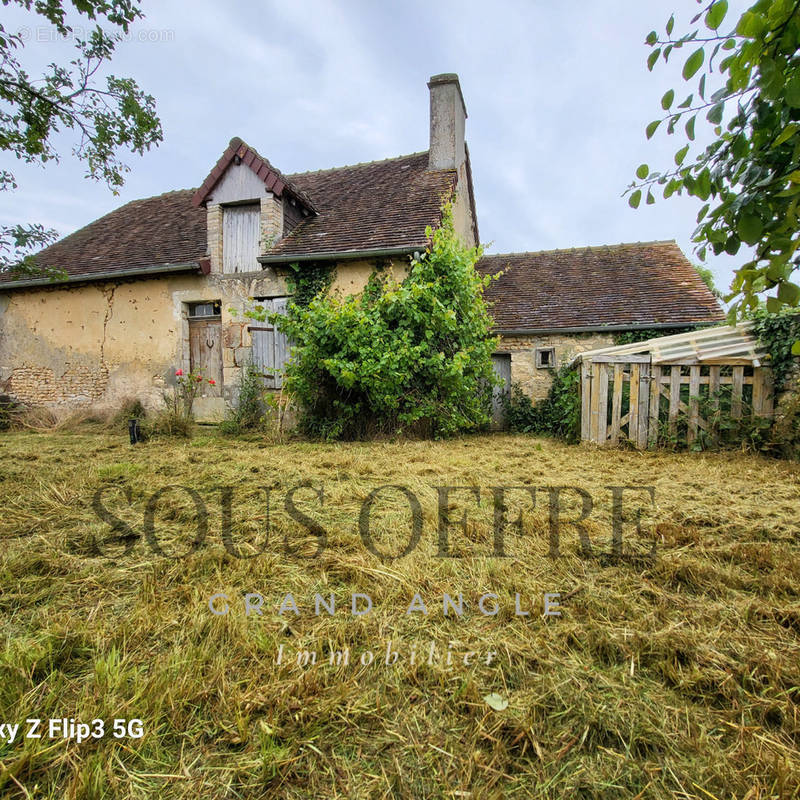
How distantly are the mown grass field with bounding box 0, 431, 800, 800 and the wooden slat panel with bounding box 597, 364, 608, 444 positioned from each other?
3.41 m

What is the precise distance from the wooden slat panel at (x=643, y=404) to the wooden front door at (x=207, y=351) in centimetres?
753

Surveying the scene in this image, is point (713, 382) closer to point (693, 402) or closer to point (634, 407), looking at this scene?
point (693, 402)

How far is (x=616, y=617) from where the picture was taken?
168cm

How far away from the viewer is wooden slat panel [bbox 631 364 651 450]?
6.10m

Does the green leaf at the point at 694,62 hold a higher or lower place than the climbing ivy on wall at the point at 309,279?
lower

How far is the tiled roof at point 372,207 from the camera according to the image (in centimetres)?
817

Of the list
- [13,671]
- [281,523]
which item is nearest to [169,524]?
[281,523]

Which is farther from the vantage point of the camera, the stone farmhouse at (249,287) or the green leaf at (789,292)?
the stone farmhouse at (249,287)

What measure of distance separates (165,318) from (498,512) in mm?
8569

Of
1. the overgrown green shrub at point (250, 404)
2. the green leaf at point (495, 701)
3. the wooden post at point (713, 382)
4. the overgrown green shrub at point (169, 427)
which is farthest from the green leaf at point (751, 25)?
the overgrown green shrub at point (250, 404)

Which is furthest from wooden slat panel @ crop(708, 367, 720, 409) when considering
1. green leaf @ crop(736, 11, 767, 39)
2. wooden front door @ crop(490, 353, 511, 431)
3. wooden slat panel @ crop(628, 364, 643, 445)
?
green leaf @ crop(736, 11, 767, 39)

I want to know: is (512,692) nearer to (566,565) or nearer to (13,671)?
(566,565)

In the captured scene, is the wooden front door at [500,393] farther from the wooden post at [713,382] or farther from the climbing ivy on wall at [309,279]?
the wooden post at [713,382]

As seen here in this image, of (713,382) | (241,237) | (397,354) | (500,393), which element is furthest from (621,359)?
(241,237)
